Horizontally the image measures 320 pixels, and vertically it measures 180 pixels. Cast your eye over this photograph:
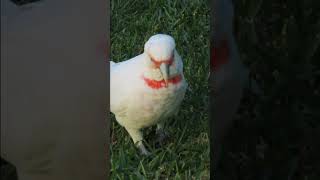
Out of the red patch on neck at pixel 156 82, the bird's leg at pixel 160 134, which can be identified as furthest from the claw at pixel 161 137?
the red patch on neck at pixel 156 82

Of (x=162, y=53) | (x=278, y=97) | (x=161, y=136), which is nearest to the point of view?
(x=162, y=53)

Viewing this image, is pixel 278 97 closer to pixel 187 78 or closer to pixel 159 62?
pixel 187 78

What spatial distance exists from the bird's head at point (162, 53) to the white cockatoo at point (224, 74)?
146mm

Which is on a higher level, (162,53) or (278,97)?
(162,53)

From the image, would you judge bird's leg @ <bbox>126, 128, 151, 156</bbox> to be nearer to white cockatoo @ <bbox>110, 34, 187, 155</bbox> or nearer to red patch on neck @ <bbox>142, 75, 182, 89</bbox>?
white cockatoo @ <bbox>110, 34, 187, 155</bbox>

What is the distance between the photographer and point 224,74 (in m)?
1.63

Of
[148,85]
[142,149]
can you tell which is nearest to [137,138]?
[142,149]

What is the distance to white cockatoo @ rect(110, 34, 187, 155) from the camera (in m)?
1.48

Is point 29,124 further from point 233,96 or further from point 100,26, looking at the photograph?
point 233,96

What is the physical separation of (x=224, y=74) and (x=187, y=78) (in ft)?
0.42

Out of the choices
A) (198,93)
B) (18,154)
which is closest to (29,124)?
(18,154)

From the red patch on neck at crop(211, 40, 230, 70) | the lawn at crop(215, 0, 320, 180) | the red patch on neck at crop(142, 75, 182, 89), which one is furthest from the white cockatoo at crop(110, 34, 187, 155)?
the lawn at crop(215, 0, 320, 180)

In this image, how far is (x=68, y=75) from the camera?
1.44m

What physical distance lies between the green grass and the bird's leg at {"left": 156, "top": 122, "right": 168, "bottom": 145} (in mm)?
14
